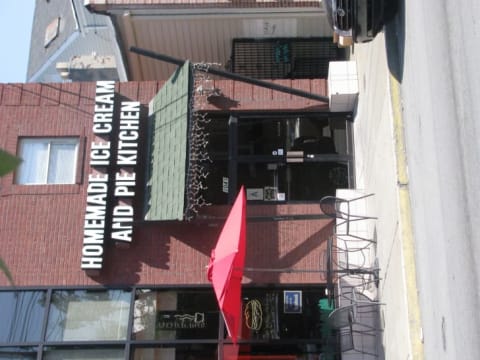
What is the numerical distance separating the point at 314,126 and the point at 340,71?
3.67 ft

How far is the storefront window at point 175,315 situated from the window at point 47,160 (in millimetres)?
2584

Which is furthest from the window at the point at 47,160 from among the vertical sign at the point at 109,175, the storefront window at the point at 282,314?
the storefront window at the point at 282,314

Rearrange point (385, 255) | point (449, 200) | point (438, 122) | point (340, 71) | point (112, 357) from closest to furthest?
point (449, 200), point (438, 122), point (385, 255), point (112, 357), point (340, 71)

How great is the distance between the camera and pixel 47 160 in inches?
458

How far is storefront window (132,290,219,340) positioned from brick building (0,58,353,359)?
0.02 meters

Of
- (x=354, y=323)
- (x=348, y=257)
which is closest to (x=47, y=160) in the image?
(x=348, y=257)

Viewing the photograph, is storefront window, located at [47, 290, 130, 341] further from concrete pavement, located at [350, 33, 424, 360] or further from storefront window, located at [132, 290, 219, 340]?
concrete pavement, located at [350, 33, 424, 360]

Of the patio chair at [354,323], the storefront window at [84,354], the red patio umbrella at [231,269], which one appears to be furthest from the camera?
the storefront window at [84,354]

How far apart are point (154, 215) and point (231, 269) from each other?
2.31 metres

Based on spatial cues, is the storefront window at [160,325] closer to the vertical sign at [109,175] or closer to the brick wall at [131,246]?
the brick wall at [131,246]

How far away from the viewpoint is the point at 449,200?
6090 millimetres

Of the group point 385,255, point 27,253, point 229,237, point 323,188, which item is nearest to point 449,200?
point 385,255

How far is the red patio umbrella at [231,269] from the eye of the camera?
884cm

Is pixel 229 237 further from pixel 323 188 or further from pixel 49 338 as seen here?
pixel 49 338
